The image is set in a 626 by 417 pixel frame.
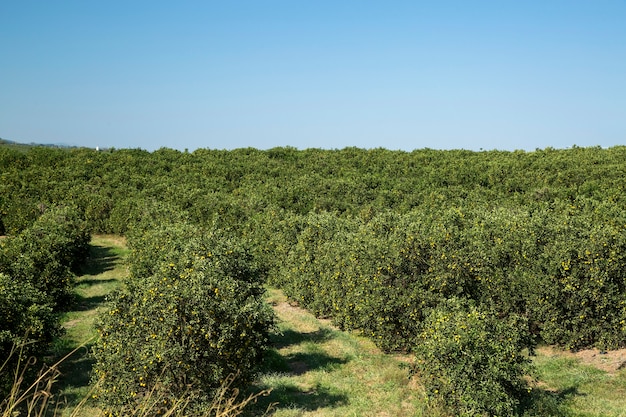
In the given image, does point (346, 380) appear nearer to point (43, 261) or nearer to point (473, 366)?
point (473, 366)

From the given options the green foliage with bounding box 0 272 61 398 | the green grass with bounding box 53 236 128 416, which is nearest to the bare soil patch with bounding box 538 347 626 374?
the green grass with bounding box 53 236 128 416

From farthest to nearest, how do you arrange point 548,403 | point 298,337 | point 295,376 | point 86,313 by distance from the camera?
point 86,313
point 298,337
point 295,376
point 548,403

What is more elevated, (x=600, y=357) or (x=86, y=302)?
(x=600, y=357)

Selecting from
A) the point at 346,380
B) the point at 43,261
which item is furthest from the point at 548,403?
the point at 43,261

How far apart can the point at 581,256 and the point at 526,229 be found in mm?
3634

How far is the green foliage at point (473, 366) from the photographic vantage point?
15.4 meters

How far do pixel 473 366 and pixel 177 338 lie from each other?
8.87m

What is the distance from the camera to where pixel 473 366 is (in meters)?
15.8

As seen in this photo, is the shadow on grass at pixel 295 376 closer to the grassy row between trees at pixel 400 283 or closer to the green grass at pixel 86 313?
the grassy row between trees at pixel 400 283

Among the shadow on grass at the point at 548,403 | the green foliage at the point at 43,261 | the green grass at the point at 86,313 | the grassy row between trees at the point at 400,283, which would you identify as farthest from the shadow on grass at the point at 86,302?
the shadow on grass at the point at 548,403

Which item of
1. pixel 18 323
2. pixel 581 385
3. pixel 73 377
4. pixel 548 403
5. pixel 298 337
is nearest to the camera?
pixel 548 403

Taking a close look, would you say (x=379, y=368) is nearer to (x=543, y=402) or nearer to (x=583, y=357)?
(x=543, y=402)

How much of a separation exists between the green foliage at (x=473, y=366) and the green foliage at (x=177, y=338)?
564 centimetres

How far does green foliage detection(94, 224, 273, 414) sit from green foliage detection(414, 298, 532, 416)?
→ 5.64 meters
